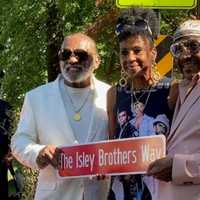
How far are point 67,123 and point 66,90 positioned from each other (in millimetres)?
251

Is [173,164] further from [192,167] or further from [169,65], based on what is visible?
[169,65]

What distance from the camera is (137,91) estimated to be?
168 inches

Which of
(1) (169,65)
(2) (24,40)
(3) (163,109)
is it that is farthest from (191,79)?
(2) (24,40)

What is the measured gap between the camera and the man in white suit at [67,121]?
174 inches

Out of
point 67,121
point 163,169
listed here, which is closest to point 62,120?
point 67,121

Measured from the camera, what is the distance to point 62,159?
427cm

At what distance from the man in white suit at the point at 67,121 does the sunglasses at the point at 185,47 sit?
2.53ft

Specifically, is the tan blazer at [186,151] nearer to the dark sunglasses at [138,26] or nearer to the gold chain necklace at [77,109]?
the dark sunglasses at [138,26]

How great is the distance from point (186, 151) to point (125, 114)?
0.64 meters

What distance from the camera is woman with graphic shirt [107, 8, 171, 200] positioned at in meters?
4.14

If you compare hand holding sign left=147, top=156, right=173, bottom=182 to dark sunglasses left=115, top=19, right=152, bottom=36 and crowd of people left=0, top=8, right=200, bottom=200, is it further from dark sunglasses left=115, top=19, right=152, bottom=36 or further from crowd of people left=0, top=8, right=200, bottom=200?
dark sunglasses left=115, top=19, right=152, bottom=36

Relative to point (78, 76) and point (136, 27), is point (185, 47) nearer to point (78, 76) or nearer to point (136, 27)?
point (136, 27)

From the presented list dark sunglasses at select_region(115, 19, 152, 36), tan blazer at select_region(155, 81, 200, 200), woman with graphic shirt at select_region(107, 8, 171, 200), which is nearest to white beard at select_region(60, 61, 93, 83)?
woman with graphic shirt at select_region(107, 8, 171, 200)

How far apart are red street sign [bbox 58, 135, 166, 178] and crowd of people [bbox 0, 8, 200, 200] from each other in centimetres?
6
